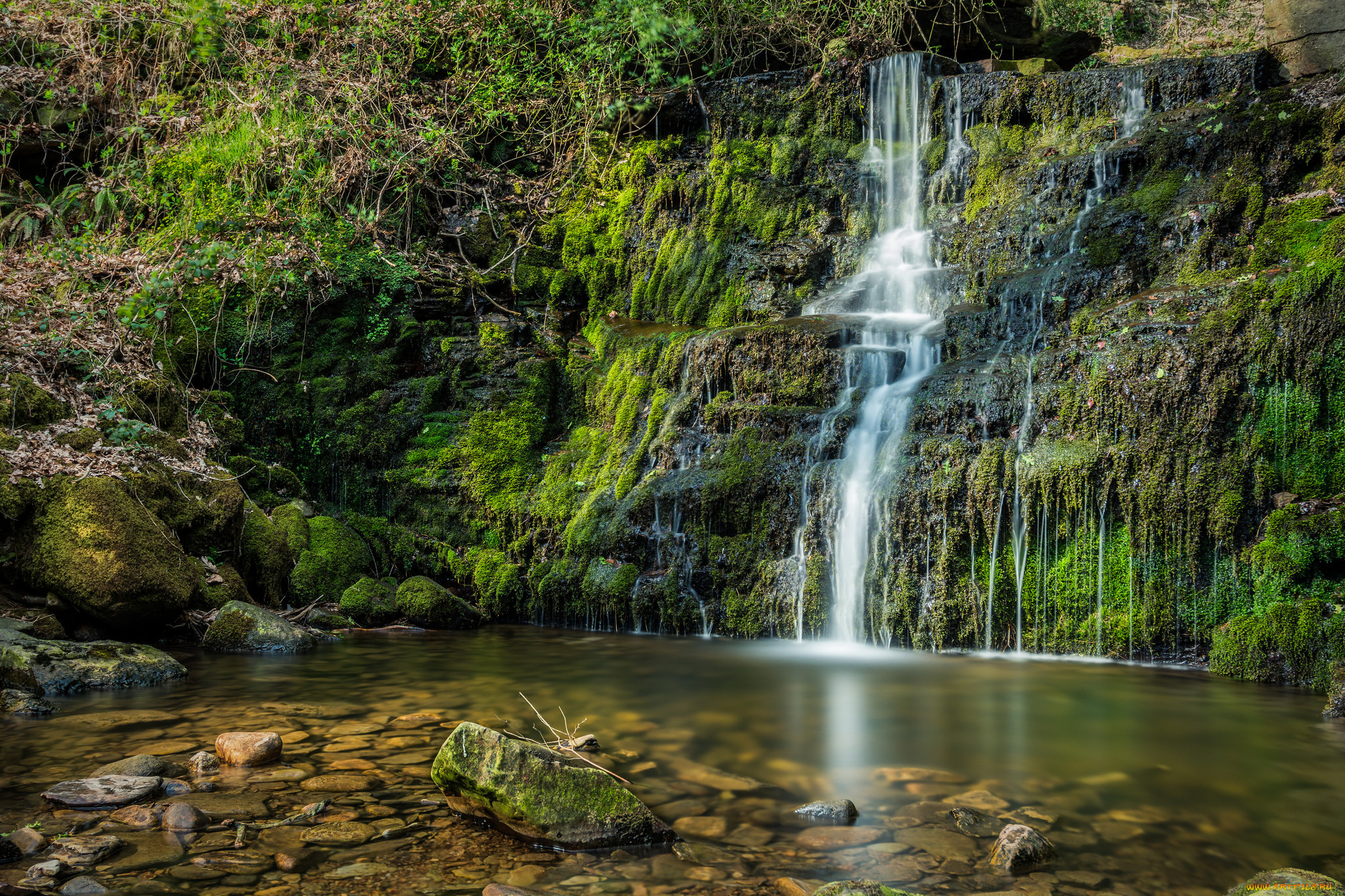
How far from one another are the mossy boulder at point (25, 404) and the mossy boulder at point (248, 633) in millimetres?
2270

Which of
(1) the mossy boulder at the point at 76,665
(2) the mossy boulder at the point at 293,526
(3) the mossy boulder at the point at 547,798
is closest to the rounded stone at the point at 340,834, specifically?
(3) the mossy boulder at the point at 547,798

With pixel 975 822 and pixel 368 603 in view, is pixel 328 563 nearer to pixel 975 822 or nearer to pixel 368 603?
pixel 368 603

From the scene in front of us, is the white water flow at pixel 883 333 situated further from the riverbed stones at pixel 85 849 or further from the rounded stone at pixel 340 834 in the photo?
the riverbed stones at pixel 85 849

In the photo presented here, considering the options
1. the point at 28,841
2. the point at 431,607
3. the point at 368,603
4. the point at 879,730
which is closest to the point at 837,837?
the point at 879,730

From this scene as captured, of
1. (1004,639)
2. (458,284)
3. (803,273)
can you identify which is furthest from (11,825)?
(803,273)

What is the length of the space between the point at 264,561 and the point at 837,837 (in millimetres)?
7021

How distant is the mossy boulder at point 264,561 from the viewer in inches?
327

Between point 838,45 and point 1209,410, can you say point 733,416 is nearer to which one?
point 1209,410

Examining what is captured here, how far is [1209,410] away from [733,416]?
4368 millimetres

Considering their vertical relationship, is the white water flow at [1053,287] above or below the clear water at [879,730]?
above

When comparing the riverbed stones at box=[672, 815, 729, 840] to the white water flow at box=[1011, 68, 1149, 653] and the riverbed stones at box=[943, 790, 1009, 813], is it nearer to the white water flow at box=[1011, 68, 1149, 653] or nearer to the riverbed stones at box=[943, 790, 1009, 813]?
the riverbed stones at box=[943, 790, 1009, 813]

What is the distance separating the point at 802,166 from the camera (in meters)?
12.9

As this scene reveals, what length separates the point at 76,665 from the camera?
5445 mm

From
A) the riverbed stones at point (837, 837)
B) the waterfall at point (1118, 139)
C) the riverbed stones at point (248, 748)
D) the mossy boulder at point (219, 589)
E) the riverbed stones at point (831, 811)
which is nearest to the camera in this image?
the riverbed stones at point (837, 837)
